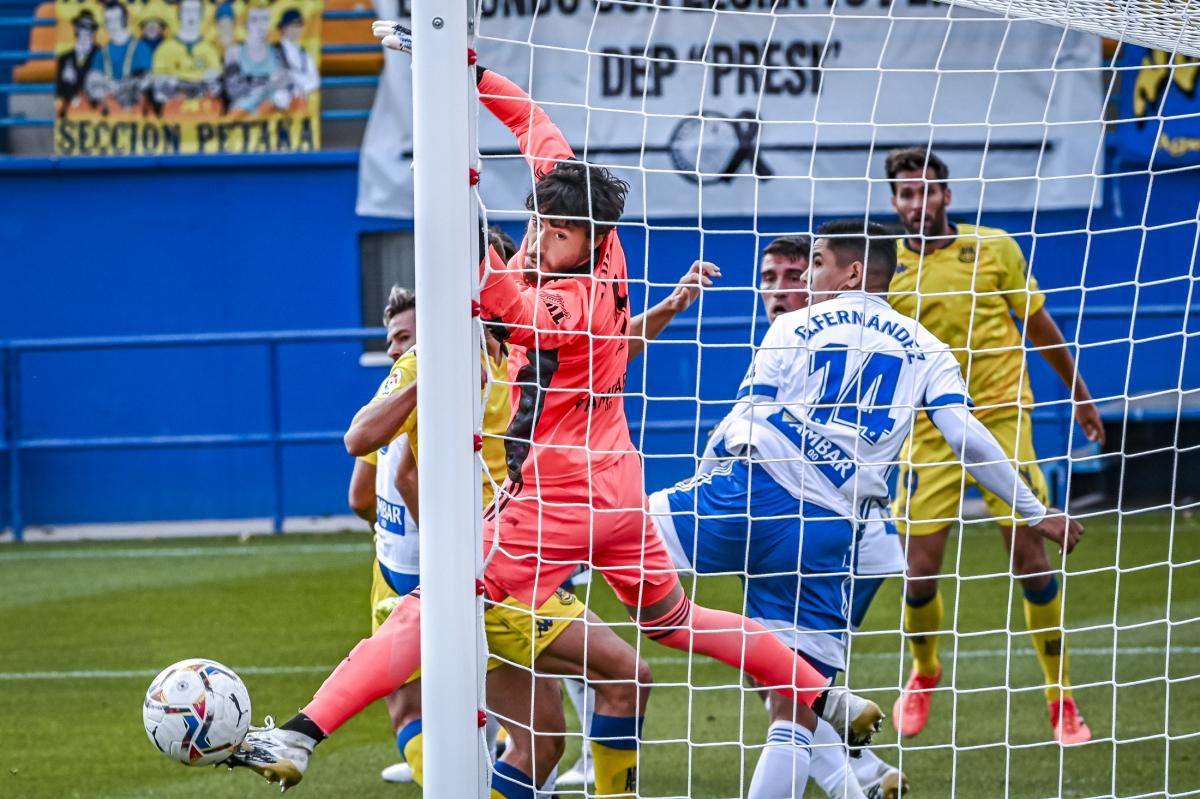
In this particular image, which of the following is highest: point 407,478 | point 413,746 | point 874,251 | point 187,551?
point 874,251

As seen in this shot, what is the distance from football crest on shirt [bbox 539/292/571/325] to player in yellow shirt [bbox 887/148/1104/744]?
222cm

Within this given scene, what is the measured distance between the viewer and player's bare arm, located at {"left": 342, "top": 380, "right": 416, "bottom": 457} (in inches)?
156

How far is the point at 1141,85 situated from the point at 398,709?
30.2 ft

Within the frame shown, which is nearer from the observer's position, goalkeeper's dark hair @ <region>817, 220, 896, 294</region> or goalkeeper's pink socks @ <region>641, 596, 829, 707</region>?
goalkeeper's pink socks @ <region>641, 596, 829, 707</region>

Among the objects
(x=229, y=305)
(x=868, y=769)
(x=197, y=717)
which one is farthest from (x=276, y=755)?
(x=229, y=305)

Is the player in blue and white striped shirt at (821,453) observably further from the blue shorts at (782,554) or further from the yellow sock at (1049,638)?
the yellow sock at (1049,638)

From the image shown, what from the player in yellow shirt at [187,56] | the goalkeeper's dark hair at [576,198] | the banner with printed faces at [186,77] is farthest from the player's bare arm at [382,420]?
the player in yellow shirt at [187,56]

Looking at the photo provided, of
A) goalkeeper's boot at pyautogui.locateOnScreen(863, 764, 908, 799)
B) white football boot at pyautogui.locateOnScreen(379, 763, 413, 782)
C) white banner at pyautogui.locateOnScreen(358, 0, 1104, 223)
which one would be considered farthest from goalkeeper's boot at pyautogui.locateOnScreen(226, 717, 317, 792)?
white banner at pyautogui.locateOnScreen(358, 0, 1104, 223)

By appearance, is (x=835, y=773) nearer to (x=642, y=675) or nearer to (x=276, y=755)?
(x=642, y=675)

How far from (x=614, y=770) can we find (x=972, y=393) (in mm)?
2724

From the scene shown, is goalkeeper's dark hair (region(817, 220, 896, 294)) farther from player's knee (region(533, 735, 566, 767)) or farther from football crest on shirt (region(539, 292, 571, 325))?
player's knee (region(533, 735, 566, 767))

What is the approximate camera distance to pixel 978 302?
628cm

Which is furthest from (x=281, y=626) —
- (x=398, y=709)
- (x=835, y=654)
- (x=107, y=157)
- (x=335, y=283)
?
(x=107, y=157)

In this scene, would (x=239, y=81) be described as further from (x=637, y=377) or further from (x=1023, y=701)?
(x=1023, y=701)
